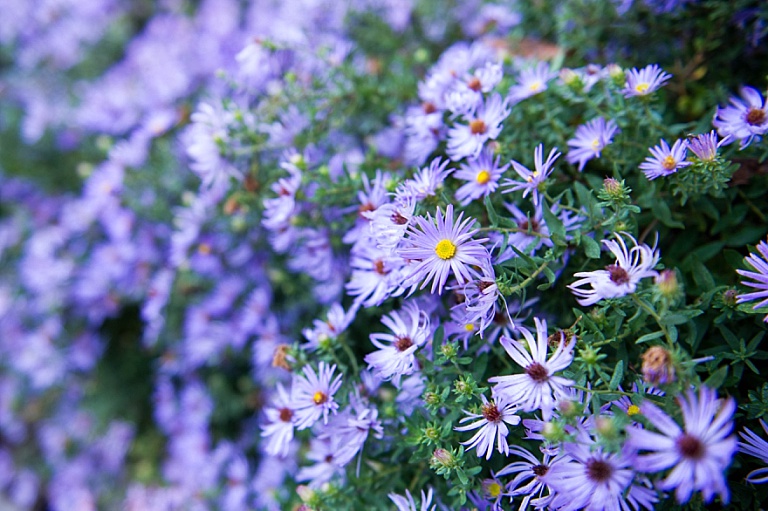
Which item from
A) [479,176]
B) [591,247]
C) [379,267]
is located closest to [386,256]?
[379,267]

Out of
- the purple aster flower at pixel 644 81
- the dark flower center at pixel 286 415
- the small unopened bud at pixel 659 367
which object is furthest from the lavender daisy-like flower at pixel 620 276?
the dark flower center at pixel 286 415

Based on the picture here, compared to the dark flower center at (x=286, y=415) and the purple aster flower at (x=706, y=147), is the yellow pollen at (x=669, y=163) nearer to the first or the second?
the purple aster flower at (x=706, y=147)

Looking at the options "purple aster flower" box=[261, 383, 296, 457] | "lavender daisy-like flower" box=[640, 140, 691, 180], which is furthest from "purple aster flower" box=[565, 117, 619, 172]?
"purple aster flower" box=[261, 383, 296, 457]

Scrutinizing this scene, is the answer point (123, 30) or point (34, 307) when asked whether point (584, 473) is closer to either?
point (34, 307)

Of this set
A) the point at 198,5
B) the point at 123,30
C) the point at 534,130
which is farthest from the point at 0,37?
the point at 534,130

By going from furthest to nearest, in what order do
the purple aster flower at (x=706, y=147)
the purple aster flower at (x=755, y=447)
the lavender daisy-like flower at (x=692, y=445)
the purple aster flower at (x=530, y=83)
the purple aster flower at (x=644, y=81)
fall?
the purple aster flower at (x=530, y=83) < the purple aster flower at (x=644, y=81) < the purple aster flower at (x=706, y=147) < the purple aster flower at (x=755, y=447) < the lavender daisy-like flower at (x=692, y=445)

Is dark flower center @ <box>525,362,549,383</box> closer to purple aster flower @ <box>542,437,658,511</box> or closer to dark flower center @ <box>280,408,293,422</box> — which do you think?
purple aster flower @ <box>542,437,658,511</box>

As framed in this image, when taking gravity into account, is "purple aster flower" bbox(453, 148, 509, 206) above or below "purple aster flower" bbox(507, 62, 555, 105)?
below

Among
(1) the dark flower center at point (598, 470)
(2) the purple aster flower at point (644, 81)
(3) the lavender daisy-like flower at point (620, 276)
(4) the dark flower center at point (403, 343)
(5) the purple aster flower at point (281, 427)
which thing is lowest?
(5) the purple aster flower at point (281, 427)
